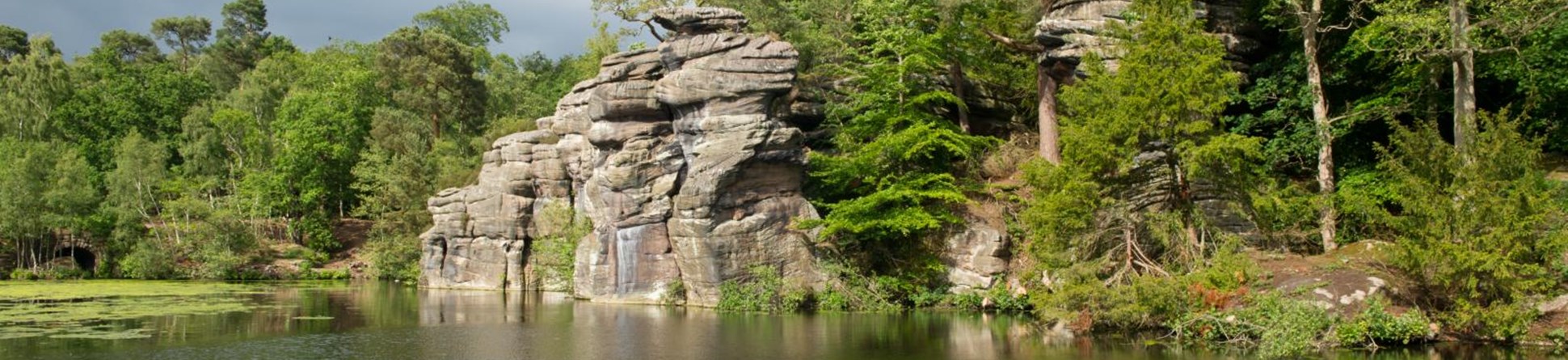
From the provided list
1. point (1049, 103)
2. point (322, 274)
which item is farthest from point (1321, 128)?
point (322, 274)

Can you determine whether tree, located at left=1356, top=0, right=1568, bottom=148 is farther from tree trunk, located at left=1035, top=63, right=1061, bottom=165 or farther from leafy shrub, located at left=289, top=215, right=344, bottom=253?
leafy shrub, located at left=289, top=215, right=344, bottom=253

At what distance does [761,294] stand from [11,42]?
78474 millimetres

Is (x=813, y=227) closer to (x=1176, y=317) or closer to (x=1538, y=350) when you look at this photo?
(x=1176, y=317)

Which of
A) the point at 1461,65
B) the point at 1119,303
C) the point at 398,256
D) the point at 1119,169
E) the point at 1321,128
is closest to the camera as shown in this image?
the point at 1119,303

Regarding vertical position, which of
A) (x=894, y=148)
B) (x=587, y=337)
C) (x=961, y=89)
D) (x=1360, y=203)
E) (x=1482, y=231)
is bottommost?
(x=587, y=337)

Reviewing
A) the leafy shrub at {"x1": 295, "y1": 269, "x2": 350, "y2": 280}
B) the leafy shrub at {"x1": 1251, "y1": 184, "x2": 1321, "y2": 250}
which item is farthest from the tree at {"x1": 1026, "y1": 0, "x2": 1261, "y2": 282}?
the leafy shrub at {"x1": 295, "y1": 269, "x2": 350, "y2": 280}

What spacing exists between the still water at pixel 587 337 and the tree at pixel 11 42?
68.0 meters

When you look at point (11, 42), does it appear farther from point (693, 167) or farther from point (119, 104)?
point (693, 167)

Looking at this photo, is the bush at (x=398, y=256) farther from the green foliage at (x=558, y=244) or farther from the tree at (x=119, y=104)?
the tree at (x=119, y=104)

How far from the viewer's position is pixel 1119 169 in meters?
22.9

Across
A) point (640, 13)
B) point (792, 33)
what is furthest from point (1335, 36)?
point (640, 13)

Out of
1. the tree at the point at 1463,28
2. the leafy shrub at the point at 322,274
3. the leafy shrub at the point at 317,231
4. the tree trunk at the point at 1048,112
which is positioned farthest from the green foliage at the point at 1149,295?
the leafy shrub at the point at 317,231

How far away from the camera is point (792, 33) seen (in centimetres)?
3762

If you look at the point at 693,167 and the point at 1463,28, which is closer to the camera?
the point at 1463,28
